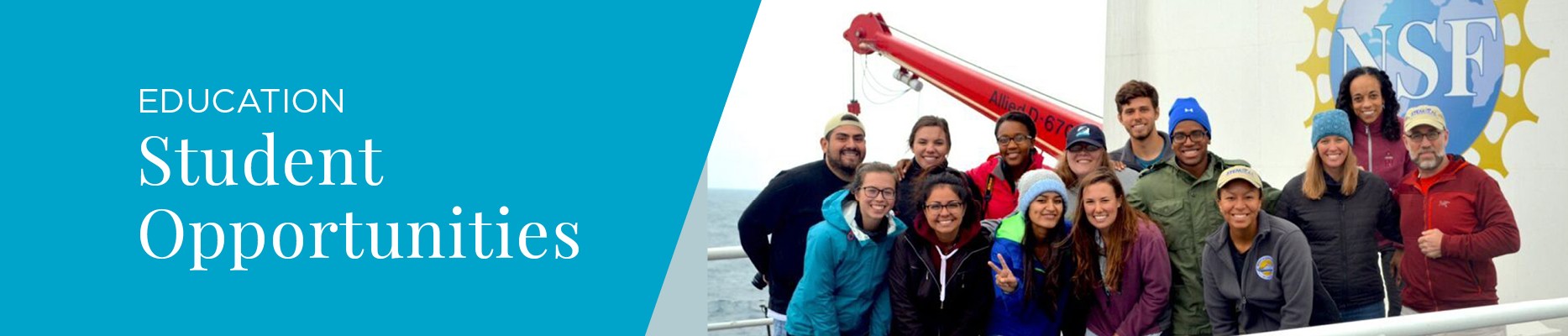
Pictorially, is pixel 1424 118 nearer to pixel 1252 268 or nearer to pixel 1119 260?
pixel 1252 268

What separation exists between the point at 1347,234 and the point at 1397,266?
24.2 inches

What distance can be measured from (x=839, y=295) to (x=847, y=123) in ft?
1.82

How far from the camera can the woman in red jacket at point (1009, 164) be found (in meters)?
4.26

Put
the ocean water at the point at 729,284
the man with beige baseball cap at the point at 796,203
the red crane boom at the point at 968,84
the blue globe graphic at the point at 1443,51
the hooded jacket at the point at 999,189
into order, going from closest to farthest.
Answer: the hooded jacket at the point at 999,189 < the man with beige baseball cap at the point at 796,203 < the blue globe graphic at the point at 1443,51 < the red crane boom at the point at 968,84 < the ocean water at the point at 729,284

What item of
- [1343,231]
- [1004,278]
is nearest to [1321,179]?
[1343,231]

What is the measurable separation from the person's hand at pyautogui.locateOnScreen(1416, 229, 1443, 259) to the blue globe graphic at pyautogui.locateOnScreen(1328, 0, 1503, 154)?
133cm

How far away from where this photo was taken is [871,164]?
403 cm

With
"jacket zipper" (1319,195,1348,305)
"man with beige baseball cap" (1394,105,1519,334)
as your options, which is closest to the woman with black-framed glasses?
"jacket zipper" (1319,195,1348,305)

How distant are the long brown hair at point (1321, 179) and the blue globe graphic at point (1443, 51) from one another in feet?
5.71

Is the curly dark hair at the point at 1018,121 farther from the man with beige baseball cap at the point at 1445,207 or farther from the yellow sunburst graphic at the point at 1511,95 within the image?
the yellow sunburst graphic at the point at 1511,95

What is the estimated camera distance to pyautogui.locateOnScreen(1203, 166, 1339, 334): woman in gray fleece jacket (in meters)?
3.83

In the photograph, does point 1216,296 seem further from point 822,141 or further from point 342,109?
point 342,109

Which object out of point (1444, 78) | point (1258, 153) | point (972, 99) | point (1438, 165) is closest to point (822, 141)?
point (1438, 165)

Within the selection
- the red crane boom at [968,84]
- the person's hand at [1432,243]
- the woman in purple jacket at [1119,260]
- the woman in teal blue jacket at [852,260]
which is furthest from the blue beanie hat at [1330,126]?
the red crane boom at [968,84]
